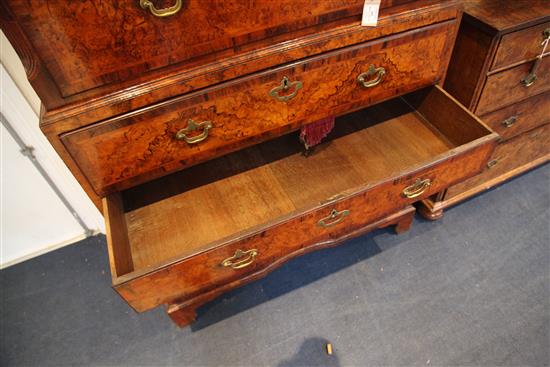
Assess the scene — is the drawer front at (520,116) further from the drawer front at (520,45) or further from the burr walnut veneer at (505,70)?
the drawer front at (520,45)

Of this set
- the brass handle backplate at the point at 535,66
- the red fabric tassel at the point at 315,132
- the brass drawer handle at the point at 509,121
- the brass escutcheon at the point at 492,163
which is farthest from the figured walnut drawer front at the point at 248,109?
the brass escutcheon at the point at 492,163

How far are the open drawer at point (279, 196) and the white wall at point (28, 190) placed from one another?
13.5 inches

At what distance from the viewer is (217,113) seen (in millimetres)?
743

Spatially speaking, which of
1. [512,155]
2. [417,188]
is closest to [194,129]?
[417,188]

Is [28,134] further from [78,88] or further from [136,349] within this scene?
[136,349]

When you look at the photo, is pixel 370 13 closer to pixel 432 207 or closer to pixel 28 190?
pixel 432 207

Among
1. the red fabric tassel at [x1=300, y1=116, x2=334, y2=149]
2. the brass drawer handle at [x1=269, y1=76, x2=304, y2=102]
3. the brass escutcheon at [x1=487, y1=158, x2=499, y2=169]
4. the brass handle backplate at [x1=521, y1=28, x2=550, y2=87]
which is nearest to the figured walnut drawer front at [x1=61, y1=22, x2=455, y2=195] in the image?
the brass drawer handle at [x1=269, y1=76, x2=304, y2=102]

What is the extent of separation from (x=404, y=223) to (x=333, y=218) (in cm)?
51

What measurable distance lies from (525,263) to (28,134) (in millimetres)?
1609

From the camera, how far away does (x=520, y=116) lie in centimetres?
118

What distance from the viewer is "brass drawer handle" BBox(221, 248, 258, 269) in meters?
0.81

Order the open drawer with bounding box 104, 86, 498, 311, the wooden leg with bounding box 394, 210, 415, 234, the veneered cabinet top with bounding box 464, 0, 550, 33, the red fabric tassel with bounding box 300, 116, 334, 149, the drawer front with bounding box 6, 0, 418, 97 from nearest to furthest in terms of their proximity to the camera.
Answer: the drawer front with bounding box 6, 0, 418, 97, the open drawer with bounding box 104, 86, 498, 311, the veneered cabinet top with bounding box 464, 0, 550, 33, the red fabric tassel with bounding box 300, 116, 334, 149, the wooden leg with bounding box 394, 210, 415, 234

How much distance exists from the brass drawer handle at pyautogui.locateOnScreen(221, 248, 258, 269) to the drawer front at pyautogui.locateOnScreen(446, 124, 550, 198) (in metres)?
0.81

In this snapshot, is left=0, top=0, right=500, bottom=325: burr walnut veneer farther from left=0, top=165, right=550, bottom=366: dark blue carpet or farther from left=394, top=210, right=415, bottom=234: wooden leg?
left=394, top=210, right=415, bottom=234: wooden leg
